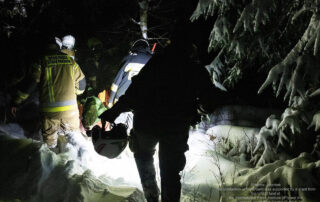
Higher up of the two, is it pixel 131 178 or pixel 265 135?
pixel 265 135

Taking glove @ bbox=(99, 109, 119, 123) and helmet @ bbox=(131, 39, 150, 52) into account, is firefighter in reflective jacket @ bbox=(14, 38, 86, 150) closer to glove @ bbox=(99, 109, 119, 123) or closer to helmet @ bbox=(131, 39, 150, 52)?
helmet @ bbox=(131, 39, 150, 52)

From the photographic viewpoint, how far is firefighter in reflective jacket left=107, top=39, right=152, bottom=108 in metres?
4.94

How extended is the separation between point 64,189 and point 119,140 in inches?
39.7

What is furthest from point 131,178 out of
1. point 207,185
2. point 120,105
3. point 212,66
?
point 212,66

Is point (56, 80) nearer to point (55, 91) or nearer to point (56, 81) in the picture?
point (56, 81)

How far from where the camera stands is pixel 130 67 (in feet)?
16.2

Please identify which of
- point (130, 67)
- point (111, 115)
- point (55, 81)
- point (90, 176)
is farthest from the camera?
point (130, 67)

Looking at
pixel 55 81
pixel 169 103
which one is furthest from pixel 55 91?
pixel 169 103

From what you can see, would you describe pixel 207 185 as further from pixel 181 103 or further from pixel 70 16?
pixel 70 16

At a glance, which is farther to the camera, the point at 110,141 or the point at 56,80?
the point at 56,80

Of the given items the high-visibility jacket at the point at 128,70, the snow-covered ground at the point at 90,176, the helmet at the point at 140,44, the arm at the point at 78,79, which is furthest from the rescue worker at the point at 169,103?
the helmet at the point at 140,44

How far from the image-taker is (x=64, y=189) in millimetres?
3025

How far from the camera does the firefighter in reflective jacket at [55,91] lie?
13.6ft

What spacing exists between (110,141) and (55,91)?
80.2 inches
